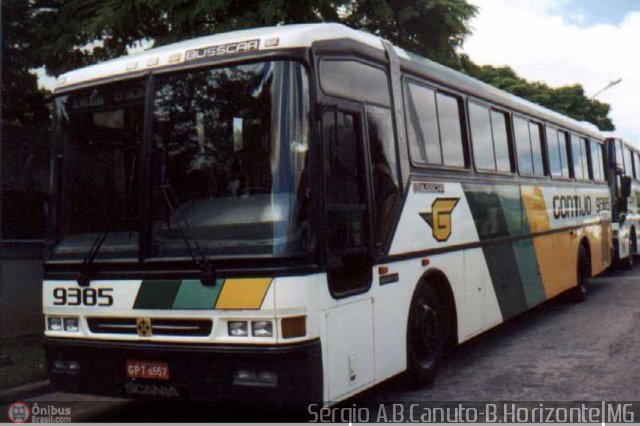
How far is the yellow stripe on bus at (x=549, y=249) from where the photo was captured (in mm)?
10758

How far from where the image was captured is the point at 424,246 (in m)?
7.29

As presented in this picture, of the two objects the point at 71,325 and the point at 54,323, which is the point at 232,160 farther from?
the point at 54,323

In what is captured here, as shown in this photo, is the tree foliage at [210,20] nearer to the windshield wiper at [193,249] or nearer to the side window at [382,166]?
the side window at [382,166]

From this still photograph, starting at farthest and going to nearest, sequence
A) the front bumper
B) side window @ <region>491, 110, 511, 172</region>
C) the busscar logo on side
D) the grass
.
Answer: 1. side window @ <region>491, 110, 511, 172</region>
2. the grass
3. the busscar logo on side
4. the front bumper

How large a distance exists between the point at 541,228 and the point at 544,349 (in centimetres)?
242

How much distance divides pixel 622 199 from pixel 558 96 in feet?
117

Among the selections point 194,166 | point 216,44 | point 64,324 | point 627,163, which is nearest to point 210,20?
point 216,44

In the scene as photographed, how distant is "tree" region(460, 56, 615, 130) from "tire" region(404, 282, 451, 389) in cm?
3941

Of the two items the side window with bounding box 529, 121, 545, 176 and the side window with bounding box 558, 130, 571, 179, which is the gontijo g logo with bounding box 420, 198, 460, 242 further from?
the side window with bounding box 558, 130, 571, 179

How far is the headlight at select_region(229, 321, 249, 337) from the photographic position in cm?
532

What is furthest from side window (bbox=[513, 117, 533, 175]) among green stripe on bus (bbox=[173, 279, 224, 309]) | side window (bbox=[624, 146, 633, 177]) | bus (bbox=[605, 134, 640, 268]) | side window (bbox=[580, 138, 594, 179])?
side window (bbox=[624, 146, 633, 177])

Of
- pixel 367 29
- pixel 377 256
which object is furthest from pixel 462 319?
pixel 367 29

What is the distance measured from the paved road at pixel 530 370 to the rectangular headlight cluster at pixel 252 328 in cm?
128

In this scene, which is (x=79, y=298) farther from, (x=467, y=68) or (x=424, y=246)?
(x=467, y=68)
